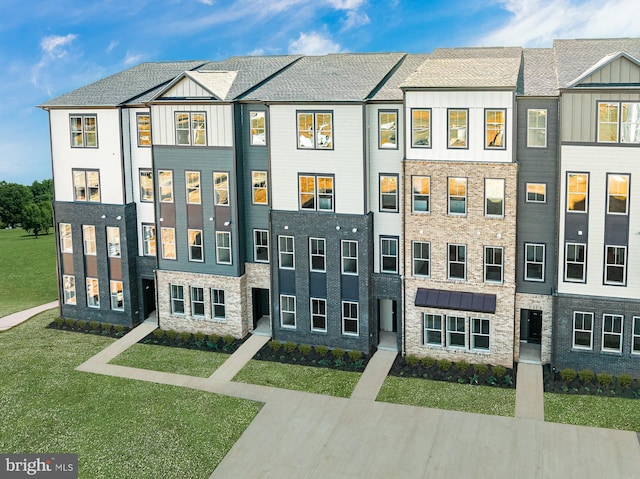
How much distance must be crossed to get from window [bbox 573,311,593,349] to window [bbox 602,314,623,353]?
1.62ft

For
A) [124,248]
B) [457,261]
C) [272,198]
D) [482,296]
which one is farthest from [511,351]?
[124,248]

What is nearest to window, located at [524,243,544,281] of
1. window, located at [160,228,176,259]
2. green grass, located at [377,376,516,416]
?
green grass, located at [377,376,516,416]

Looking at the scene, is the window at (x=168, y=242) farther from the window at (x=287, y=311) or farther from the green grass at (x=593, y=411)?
the green grass at (x=593, y=411)

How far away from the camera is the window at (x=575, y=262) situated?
26750 millimetres

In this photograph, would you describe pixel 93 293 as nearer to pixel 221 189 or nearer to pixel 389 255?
pixel 221 189

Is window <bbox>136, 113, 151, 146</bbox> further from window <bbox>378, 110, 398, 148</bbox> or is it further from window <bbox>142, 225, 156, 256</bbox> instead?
window <bbox>378, 110, 398, 148</bbox>

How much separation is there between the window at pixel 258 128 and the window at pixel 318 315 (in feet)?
25.6

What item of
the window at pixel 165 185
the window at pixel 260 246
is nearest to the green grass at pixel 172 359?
the window at pixel 260 246

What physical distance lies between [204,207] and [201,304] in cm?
495

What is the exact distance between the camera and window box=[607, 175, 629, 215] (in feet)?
84.2

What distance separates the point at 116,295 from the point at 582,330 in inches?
896

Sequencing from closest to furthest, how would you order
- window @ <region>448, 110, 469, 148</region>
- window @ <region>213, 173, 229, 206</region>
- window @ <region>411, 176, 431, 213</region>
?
1. window @ <region>448, 110, 469, 148</region>
2. window @ <region>411, 176, 431, 213</region>
3. window @ <region>213, 173, 229, 206</region>

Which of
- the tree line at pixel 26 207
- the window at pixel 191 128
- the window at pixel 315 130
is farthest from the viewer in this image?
the tree line at pixel 26 207

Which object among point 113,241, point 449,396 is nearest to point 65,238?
point 113,241
